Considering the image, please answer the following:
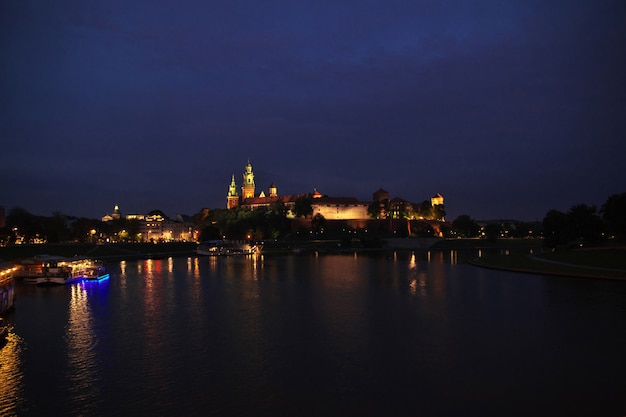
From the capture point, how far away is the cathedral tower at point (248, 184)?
13725 centimetres

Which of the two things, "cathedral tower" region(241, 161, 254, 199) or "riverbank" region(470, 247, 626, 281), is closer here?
"riverbank" region(470, 247, 626, 281)

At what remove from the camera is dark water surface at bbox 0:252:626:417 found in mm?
10134

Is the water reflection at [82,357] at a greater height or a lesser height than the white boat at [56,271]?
lesser

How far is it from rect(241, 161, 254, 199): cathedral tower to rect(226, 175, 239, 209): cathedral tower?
208 centimetres

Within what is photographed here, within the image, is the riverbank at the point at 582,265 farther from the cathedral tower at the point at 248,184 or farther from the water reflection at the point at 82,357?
the cathedral tower at the point at 248,184

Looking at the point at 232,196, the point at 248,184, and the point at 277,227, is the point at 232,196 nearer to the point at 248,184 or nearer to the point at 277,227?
the point at 248,184

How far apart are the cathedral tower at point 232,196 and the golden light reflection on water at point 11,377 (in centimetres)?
11973

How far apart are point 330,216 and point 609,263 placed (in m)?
84.1

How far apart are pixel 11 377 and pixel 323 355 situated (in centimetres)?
733

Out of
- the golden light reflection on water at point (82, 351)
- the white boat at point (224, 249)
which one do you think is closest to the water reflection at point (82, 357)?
the golden light reflection on water at point (82, 351)

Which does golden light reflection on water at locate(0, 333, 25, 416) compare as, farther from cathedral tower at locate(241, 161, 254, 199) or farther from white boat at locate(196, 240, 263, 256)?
cathedral tower at locate(241, 161, 254, 199)

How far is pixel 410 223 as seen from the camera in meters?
106

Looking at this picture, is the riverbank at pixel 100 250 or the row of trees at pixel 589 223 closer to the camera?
the row of trees at pixel 589 223

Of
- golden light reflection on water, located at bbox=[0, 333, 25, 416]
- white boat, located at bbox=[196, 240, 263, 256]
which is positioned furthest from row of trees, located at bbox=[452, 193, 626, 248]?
golden light reflection on water, located at bbox=[0, 333, 25, 416]
